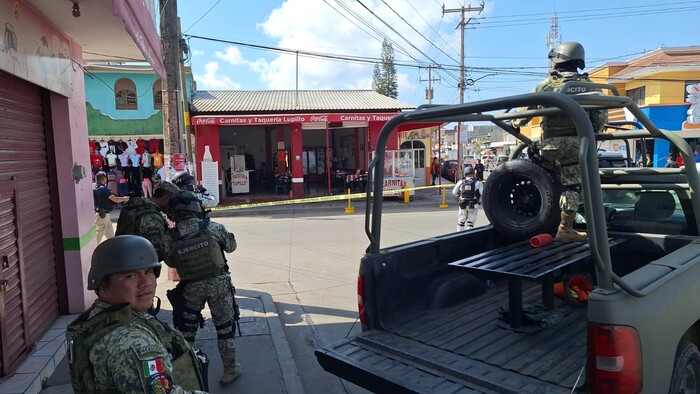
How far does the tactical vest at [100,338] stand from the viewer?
165 centimetres

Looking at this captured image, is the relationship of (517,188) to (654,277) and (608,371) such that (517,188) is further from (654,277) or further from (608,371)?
(608,371)

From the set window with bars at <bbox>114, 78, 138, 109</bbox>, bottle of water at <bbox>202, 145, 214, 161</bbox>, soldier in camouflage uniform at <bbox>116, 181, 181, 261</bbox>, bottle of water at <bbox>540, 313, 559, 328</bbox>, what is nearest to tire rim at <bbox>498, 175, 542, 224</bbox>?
bottle of water at <bbox>540, 313, 559, 328</bbox>

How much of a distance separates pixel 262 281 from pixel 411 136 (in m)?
19.2

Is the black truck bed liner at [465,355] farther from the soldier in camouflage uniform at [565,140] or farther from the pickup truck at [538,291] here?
the soldier in camouflage uniform at [565,140]

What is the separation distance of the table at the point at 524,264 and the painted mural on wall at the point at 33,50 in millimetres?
3672

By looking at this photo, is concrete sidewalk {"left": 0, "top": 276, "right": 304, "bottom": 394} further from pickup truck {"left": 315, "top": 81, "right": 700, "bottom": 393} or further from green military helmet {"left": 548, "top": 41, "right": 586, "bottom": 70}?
green military helmet {"left": 548, "top": 41, "right": 586, "bottom": 70}

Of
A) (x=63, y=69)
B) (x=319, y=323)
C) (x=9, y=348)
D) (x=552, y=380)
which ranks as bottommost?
(x=319, y=323)

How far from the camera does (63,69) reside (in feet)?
16.6

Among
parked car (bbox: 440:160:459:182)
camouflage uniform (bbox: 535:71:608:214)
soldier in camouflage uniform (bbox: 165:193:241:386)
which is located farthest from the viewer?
parked car (bbox: 440:160:459:182)

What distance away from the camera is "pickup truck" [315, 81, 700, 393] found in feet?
6.98

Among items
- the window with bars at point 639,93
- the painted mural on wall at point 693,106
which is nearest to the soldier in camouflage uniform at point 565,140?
the painted mural on wall at point 693,106

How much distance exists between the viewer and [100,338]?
1.65 metres

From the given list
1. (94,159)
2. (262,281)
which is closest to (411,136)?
(94,159)

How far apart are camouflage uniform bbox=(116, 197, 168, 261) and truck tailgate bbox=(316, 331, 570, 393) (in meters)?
1.78
